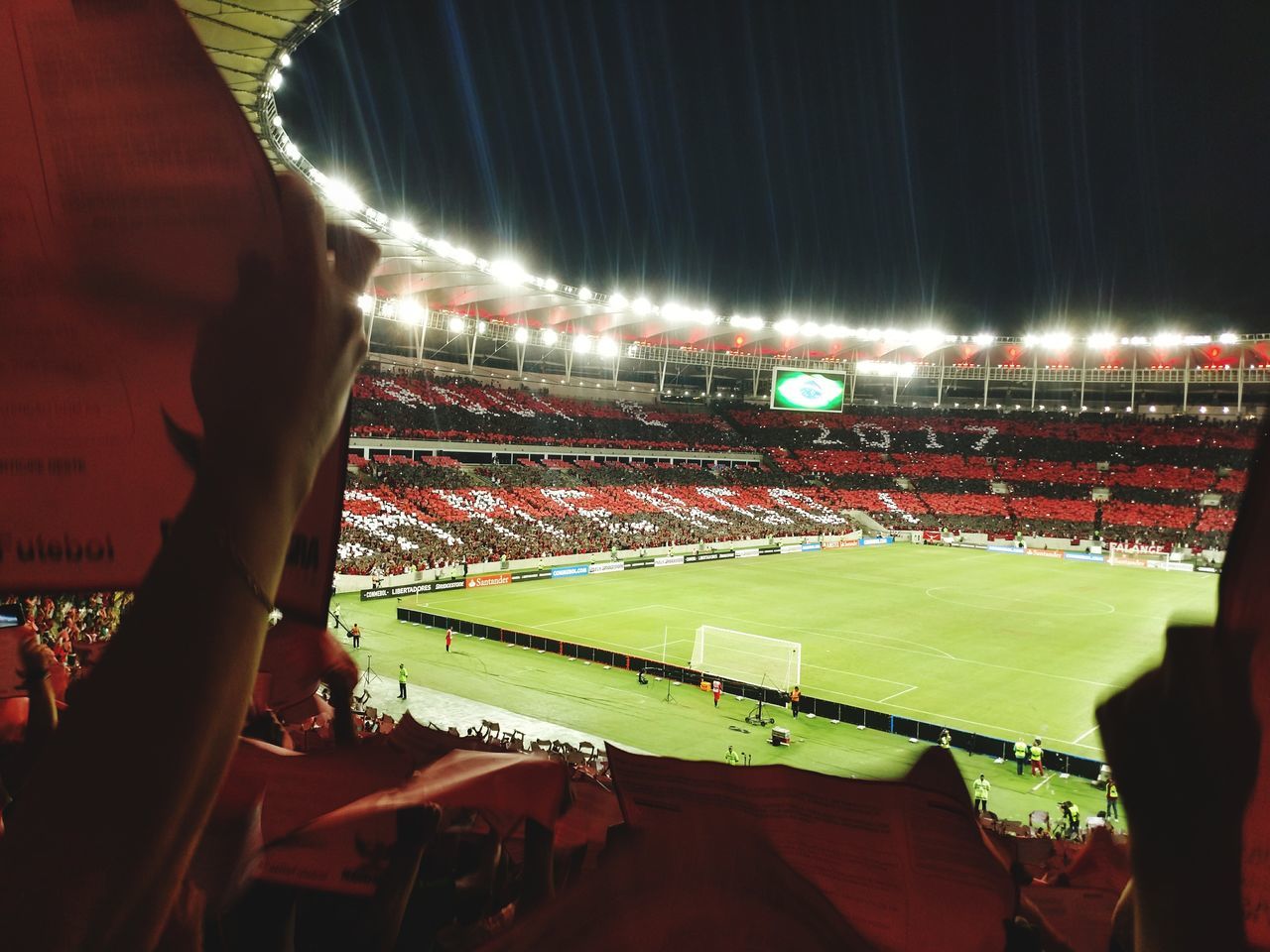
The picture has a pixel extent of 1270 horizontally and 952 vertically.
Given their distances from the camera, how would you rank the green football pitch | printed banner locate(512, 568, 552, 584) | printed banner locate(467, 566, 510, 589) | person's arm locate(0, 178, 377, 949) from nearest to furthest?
person's arm locate(0, 178, 377, 949), the green football pitch, printed banner locate(467, 566, 510, 589), printed banner locate(512, 568, 552, 584)

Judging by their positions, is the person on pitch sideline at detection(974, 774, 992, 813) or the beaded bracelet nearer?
the beaded bracelet

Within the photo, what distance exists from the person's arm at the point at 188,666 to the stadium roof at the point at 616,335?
103 feet

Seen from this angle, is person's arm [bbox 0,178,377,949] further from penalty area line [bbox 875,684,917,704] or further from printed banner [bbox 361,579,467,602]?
printed banner [bbox 361,579,467,602]

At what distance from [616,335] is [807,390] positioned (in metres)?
19.6

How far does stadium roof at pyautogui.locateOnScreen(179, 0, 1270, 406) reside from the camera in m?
50.4

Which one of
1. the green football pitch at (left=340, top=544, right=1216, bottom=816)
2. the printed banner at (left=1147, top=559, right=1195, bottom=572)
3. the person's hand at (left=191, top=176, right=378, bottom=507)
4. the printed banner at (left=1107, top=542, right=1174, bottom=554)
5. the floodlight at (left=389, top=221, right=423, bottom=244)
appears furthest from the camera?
the printed banner at (left=1107, top=542, right=1174, bottom=554)

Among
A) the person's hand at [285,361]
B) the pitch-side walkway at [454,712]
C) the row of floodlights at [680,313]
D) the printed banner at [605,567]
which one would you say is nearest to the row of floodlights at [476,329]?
the row of floodlights at [680,313]

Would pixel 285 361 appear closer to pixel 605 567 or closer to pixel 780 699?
pixel 780 699

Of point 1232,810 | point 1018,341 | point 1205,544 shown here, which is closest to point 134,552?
point 1232,810

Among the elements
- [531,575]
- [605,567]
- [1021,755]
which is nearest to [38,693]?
[1021,755]

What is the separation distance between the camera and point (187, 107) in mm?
1674

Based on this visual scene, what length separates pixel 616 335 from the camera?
70.4 metres

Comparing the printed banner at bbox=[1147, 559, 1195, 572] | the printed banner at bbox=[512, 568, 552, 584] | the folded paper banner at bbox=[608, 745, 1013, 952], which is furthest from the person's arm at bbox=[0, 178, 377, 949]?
the printed banner at bbox=[1147, 559, 1195, 572]

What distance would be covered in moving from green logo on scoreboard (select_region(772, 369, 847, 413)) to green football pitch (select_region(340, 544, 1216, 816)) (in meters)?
14.9
